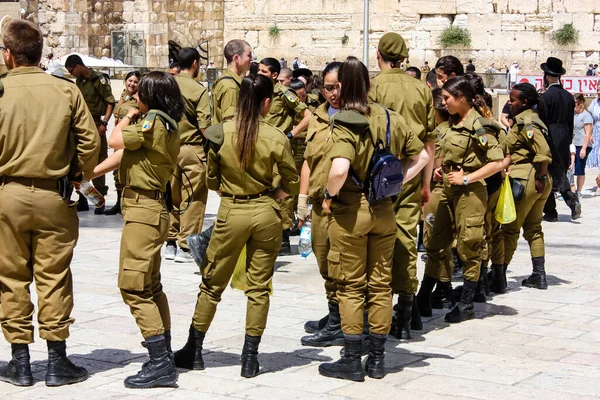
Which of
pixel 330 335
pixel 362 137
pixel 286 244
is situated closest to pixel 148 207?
pixel 362 137

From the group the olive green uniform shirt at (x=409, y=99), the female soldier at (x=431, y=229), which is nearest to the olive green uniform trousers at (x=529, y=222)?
the female soldier at (x=431, y=229)

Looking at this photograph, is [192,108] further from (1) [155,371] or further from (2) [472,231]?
(1) [155,371]

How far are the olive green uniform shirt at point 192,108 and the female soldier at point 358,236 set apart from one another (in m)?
3.68

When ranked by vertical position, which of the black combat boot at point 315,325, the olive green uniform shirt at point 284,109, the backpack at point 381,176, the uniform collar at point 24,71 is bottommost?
the black combat boot at point 315,325

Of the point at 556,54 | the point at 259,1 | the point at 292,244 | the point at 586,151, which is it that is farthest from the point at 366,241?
the point at 259,1

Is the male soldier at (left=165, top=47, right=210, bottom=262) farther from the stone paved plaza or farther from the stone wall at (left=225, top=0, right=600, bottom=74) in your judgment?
the stone wall at (left=225, top=0, right=600, bottom=74)

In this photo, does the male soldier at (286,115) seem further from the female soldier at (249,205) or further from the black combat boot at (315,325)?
the female soldier at (249,205)

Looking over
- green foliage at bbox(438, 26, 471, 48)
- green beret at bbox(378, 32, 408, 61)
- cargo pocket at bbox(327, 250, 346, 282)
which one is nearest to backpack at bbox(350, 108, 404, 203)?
cargo pocket at bbox(327, 250, 346, 282)

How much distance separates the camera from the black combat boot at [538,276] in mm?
9195

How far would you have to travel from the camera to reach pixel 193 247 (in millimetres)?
6531

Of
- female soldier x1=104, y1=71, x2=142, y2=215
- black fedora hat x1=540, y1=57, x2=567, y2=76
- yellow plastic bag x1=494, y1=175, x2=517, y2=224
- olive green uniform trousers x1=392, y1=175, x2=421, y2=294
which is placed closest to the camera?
olive green uniform trousers x1=392, y1=175, x2=421, y2=294

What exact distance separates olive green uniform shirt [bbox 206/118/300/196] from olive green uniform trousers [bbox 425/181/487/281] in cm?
190

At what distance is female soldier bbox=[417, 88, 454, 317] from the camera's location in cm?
802

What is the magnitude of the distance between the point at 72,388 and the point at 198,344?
2.56ft
